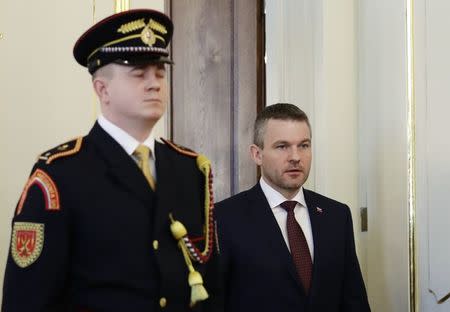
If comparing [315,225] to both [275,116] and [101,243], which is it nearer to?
[275,116]

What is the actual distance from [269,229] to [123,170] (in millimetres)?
903

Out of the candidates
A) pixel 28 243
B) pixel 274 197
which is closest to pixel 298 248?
pixel 274 197

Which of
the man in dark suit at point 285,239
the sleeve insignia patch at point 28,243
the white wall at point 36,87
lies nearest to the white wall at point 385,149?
the man in dark suit at point 285,239

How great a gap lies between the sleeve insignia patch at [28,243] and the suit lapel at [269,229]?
3.19ft

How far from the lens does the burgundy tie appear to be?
88.0 inches

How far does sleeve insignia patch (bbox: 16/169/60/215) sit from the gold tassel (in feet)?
0.74

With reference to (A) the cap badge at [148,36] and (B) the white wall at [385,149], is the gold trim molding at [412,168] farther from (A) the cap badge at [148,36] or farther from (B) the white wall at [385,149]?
(A) the cap badge at [148,36]

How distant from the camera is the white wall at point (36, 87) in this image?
2.26 metres

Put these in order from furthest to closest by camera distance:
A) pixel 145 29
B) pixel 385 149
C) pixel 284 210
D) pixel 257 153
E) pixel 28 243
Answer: pixel 385 149 → pixel 257 153 → pixel 284 210 → pixel 145 29 → pixel 28 243

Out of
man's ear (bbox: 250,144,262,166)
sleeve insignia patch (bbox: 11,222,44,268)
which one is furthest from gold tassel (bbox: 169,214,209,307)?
man's ear (bbox: 250,144,262,166)

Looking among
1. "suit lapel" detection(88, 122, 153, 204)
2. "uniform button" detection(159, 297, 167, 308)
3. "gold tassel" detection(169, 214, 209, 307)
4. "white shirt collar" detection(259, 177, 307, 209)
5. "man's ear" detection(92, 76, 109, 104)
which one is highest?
"man's ear" detection(92, 76, 109, 104)

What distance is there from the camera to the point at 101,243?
56.4 inches

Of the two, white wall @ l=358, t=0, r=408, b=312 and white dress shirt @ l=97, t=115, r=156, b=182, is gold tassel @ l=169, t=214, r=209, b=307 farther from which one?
white wall @ l=358, t=0, r=408, b=312

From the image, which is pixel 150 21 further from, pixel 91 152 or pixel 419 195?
pixel 419 195
